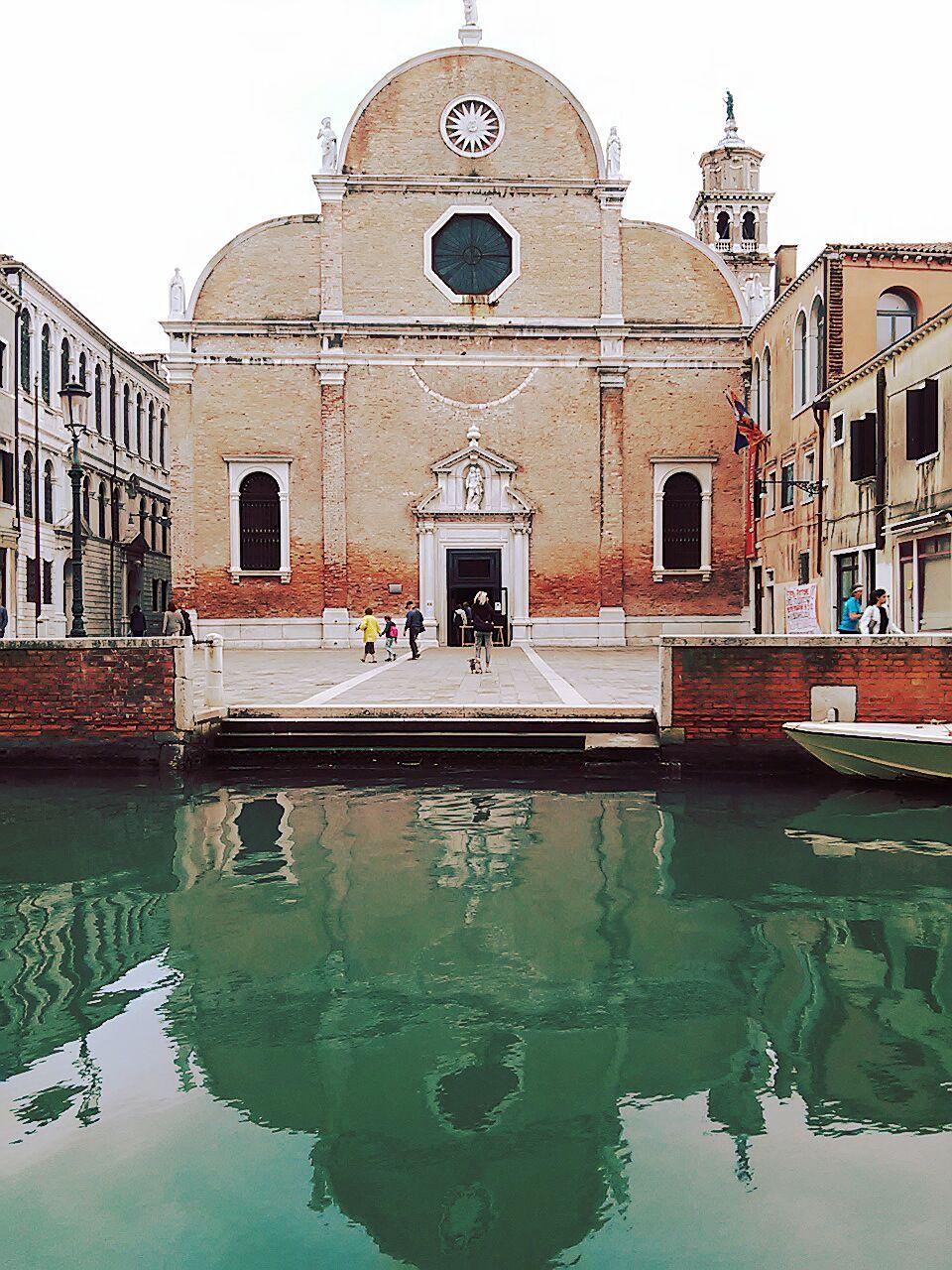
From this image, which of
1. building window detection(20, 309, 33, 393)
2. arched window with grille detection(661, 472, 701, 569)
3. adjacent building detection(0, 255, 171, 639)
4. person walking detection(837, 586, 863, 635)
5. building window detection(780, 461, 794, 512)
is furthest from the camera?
building window detection(20, 309, 33, 393)

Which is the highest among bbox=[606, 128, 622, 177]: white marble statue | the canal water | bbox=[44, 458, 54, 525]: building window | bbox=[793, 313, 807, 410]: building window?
bbox=[606, 128, 622, 177]: white marble statue

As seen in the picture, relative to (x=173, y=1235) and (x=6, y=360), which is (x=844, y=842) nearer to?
(x=173, y=1235)

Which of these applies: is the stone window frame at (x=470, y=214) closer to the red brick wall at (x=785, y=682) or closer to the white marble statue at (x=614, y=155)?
the white marble statue at (x=614, y=155)

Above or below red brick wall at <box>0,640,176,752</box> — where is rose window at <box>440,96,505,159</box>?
above

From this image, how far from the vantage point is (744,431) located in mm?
25688

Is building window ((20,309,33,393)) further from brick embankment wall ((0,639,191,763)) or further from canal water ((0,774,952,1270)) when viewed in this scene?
canal water ((0,774,952,1270))

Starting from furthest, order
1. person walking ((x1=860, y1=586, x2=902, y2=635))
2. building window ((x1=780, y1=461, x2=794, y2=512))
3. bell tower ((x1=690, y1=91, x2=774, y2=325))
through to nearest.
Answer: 1. bell tower ((x1=690, y1=91, x2=774, y2=325))
2. building window ((x1=780, y1=461, x2=794, y2=512))
3. person walking ((x1=860, y1=586, x2=902, y2=635))

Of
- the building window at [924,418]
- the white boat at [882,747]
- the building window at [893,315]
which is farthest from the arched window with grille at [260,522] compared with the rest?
the white boat at [882,747]

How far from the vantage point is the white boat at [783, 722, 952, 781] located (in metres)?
9.77

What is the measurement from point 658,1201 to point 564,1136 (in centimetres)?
47

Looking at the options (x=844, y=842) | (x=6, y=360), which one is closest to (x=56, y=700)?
(x=844, y=842)

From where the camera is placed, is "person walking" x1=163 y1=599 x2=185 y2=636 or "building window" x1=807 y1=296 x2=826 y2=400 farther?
"building window" x1=807 y1=296 x2=826 y2=400

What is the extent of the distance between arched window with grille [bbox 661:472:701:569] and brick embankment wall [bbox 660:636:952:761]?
17.2m

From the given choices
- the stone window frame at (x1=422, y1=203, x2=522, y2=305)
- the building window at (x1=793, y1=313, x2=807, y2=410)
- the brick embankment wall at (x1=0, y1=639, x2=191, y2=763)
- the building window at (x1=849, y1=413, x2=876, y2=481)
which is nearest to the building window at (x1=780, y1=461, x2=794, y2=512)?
the building window at (x1=793, y1=313, x2=807, y2=410)
